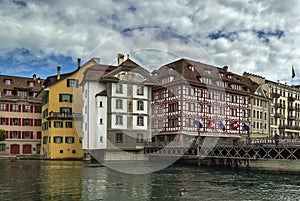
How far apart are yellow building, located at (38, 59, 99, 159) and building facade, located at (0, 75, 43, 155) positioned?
635cm

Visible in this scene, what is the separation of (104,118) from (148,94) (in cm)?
808

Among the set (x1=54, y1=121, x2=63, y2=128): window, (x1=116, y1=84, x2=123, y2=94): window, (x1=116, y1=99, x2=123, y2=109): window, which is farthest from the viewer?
(x1=54, y1=121, x2=63, y2=128): window

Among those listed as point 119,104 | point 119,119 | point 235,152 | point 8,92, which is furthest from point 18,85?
point 235,152

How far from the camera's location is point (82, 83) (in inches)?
2488

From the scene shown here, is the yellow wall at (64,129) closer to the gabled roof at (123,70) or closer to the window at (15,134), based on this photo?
the window at (15,134)

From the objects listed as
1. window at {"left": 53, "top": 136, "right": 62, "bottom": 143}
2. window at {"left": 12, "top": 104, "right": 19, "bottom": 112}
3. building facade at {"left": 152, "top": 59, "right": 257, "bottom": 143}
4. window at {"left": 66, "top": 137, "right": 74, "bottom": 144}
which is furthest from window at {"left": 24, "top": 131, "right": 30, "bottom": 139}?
building facade at {"left": 152, "top": 59, "right": 257, "bottom": 143}

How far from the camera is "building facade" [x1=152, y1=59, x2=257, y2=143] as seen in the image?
208 ft

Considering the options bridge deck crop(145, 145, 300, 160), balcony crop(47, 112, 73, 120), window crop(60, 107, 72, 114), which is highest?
window crop(60, 107, 72, 114)

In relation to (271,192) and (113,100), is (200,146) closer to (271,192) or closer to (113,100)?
(113,100)

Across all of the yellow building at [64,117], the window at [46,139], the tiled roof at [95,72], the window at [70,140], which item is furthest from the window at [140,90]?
the window at [46,139]

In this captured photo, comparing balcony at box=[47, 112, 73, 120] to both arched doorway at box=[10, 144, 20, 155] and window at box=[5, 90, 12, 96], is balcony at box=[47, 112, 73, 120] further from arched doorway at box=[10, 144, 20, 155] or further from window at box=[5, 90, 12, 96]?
window at box=[5, 90, 12, 96]

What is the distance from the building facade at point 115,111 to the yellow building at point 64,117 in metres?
4.21

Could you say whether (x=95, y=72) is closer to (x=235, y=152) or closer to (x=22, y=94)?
(x=22, y=94)

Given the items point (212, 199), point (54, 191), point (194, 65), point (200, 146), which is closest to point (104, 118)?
point (200, 146)
